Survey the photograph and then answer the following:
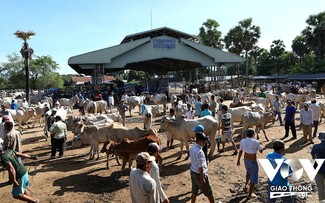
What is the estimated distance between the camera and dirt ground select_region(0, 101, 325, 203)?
7405 mm

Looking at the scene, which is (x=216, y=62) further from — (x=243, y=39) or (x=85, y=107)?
(x=85, y=107)

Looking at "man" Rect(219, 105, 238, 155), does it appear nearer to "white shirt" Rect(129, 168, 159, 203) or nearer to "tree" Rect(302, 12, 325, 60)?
"white shirt" Rect(129, 168, 159, 203)

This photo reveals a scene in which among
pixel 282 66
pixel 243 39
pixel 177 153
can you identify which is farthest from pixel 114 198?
pixel 282 66

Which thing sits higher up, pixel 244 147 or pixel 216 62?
pixel 216 62

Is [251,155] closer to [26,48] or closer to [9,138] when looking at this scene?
[9,138]

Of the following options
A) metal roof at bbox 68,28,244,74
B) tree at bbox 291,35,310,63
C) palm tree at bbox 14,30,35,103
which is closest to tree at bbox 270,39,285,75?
tree at bbox 291,35,310,63

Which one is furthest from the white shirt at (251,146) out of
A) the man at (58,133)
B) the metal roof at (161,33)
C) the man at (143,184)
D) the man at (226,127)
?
the metal roof at (161,33)

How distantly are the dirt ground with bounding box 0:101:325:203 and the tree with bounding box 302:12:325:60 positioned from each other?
131 feet

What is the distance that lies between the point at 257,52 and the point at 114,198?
251 feet

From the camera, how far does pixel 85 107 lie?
20.6 metres

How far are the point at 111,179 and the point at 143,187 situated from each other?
4.70m

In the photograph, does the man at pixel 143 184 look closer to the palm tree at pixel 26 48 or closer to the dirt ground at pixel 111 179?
the dirt ground at pixel 111 179

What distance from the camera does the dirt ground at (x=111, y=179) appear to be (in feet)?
24.3

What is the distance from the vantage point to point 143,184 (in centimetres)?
413
